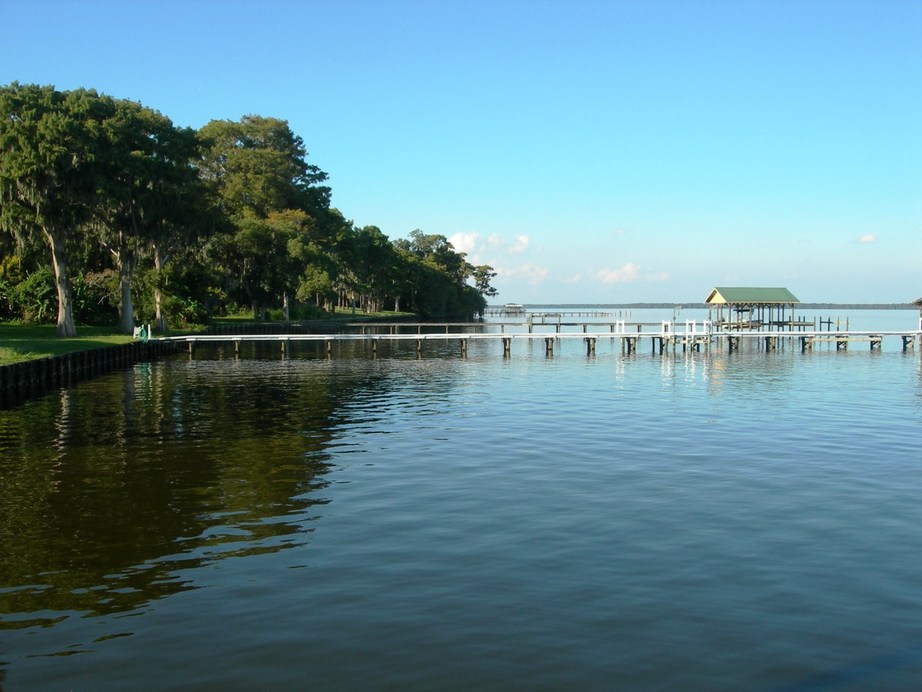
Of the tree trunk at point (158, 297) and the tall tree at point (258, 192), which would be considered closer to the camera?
the tree trunk at point (158, 297)

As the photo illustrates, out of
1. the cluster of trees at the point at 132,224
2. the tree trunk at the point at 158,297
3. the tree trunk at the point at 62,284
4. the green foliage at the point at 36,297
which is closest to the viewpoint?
the cluster of trees at the point at 132,224

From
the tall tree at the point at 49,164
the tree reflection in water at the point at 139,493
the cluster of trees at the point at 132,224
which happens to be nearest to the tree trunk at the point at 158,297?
the cluster of trees at the point at 132,224

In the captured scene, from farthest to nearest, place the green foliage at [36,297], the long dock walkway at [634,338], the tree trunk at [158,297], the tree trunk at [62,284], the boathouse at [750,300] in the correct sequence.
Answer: the boathouse at [750,300] < the tree trunk at [158,297] < the green foliage at [36,297] < the long dock walkway at [634,338] < the tree trunk at [62,284]

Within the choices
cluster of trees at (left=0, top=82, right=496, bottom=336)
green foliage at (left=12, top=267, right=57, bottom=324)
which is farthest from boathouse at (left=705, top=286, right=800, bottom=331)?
green foliage at (left=12, top=267, right=57, bottom=324)

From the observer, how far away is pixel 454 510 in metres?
15.6

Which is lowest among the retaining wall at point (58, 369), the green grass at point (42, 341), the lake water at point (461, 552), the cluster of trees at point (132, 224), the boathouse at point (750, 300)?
the lake water at point (461, 552)

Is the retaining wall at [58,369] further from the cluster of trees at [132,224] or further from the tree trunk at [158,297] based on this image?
the tree trunk at [158,297]

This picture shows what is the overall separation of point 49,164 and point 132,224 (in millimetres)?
10374

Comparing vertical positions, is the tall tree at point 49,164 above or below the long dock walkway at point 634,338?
above

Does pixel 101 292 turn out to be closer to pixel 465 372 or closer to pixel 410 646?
pixel 465 372

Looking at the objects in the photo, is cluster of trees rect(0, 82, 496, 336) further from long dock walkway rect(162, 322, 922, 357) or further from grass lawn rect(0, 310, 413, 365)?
long dock walkway rect(162, 322, 922, 357)

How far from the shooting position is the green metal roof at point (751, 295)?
82812mm

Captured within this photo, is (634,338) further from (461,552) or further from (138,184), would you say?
(461,552)

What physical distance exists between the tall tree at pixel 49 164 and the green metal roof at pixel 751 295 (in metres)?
57.1
